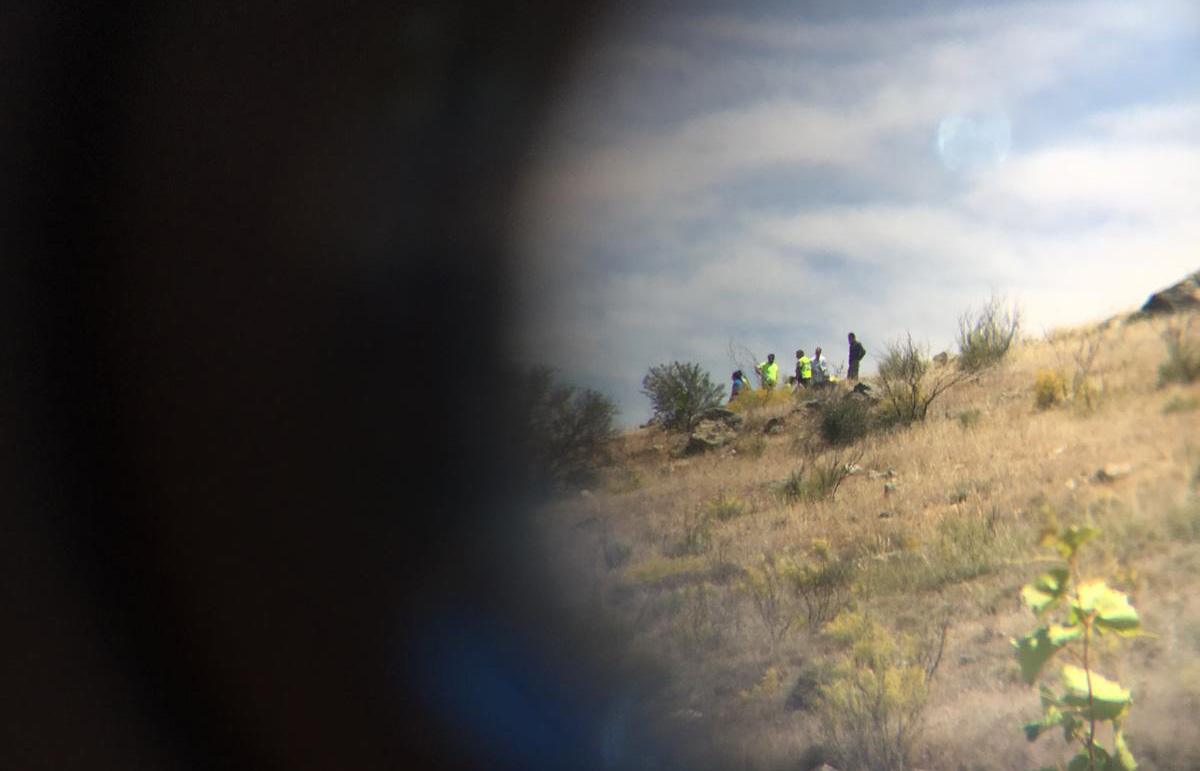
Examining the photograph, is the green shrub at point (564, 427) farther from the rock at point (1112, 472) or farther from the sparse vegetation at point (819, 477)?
the rock at point (1112, 472)

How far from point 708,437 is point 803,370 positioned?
3.58ft

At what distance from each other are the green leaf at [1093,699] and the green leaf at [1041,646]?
151 millimetres

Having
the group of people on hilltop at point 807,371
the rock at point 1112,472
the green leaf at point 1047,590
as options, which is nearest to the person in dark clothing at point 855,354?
the group of people on hilltop at point 807,371

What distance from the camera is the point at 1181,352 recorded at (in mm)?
5629

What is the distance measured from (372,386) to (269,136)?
1.88 m

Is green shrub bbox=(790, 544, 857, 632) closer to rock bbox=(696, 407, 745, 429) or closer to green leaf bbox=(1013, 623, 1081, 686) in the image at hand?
rock bbox=(696, 407, 745, 429)

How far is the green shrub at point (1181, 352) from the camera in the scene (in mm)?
5598

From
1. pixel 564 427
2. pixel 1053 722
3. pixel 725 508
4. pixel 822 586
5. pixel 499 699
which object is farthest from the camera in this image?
pixel 564 427

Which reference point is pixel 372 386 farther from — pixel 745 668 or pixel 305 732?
pixel 745 668

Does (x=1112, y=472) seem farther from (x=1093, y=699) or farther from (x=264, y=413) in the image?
(x=264, y=413)

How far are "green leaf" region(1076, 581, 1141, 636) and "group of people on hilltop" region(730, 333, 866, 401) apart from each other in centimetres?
303

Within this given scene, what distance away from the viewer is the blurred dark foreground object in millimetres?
5477

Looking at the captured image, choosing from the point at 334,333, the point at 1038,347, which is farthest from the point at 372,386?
the point at 1038,347

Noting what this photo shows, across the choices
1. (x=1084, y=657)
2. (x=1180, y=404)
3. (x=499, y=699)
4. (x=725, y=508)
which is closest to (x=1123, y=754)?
(x=1084, y=657)
